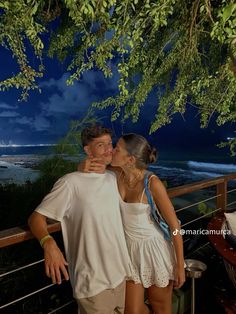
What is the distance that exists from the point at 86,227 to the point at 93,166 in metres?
0.30

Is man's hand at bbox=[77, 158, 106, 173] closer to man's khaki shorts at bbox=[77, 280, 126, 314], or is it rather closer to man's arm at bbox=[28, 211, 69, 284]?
man's arm at bbox=[28, 211, 69, 284]

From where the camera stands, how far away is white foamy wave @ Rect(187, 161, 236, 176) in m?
44.2

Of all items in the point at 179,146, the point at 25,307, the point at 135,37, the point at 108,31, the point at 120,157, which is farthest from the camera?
the point at 179,146

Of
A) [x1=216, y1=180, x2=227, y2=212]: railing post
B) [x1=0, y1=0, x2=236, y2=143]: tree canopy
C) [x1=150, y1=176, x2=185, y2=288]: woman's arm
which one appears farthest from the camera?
[x1=216, y1=180, x2=227, y2=212]: railing post

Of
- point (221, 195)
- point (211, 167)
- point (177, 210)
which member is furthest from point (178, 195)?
point (211, 167)

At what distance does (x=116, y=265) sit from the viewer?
4.95 feet

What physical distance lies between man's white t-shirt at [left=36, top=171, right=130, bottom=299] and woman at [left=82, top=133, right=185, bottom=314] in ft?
0.94

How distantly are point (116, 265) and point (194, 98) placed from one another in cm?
385

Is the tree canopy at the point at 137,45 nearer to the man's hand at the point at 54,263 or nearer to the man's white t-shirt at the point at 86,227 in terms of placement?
the man's white t-shirt at the point at 86,227

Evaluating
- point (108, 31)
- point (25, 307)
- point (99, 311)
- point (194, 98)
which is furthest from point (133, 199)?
point (25, 307)

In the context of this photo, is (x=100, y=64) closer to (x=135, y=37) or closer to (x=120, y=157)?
(x=135, y=37)

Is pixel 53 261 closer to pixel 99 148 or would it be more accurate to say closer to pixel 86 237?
pixel 86 237

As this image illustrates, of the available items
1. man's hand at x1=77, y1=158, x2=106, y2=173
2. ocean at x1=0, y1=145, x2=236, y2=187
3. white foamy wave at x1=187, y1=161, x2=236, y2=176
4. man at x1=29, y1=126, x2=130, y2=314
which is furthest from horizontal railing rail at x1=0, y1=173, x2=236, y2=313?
white foamy wave at x1=187, y1=161, x2=236, y2=176

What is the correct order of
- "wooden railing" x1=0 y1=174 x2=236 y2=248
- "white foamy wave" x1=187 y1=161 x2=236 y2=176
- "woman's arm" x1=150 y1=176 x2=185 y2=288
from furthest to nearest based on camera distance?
1. "white foamy wave" x1=187 y1=161 x2=236 y2=176
2. "woman's arm" x1=150 y1=176 x2=185 y2=288
3. "wooden railing" x1=0 y1=174 x2=236 y2=248
